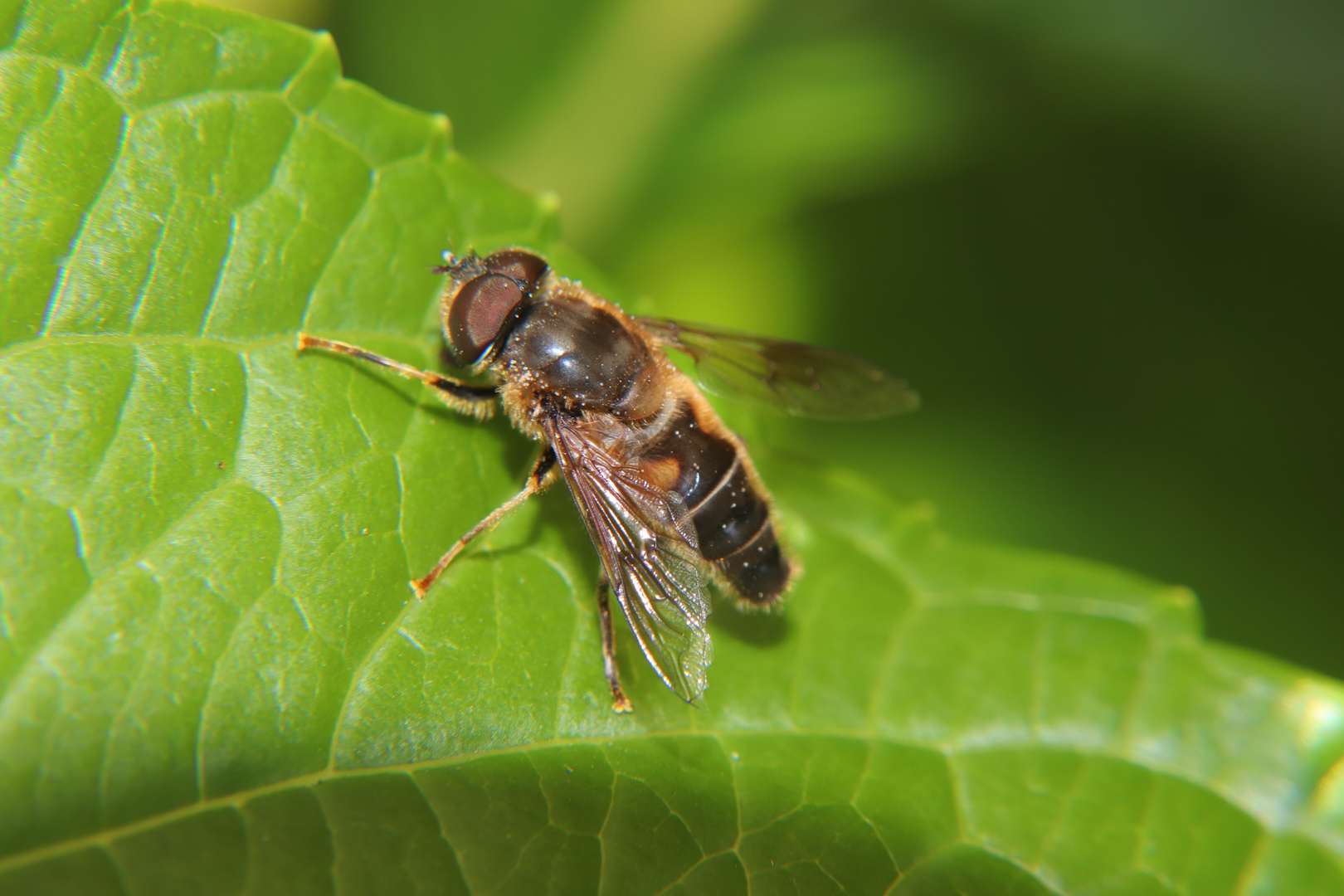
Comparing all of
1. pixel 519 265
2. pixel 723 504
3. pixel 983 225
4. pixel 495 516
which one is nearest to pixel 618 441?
pixel 723 504

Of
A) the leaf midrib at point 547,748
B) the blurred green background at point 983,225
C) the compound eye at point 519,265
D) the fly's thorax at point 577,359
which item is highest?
the blurred green background at point 983,225

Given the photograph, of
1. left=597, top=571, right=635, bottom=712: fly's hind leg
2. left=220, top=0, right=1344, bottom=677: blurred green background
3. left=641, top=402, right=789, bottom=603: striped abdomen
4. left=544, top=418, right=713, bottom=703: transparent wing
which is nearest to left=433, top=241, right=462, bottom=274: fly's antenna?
left=544, top=418, right=713, bottom=703: transparent wing

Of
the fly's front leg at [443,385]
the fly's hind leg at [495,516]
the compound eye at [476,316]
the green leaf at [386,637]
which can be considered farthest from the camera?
the compound eye at [476,316]

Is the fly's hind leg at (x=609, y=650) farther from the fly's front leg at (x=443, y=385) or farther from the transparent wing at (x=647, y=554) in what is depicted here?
the fly's front leg at (x=443, y=385)

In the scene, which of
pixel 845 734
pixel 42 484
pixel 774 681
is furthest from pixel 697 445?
pixel 42 484

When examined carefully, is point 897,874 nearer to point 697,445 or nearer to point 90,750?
point 697,445

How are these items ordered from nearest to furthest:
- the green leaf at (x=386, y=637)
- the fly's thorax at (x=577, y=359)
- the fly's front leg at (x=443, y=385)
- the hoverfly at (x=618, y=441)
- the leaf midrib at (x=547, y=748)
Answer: the leaf midrib at (x=547, y=748) < the green leaf at (x=386, y=637) < the fly's front leg at (x=443, y=385) < the hoverfly at (x=618, y=441) < the fly's thorax at (x=577, y=359)

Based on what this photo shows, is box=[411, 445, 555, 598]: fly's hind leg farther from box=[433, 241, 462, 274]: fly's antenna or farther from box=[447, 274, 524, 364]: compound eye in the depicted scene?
box=[433, 241, 462, 274]: fly's antenna

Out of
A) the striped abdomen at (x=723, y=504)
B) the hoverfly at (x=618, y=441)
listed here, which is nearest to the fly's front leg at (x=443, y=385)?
the hoverfly at (x=618, y=441)
